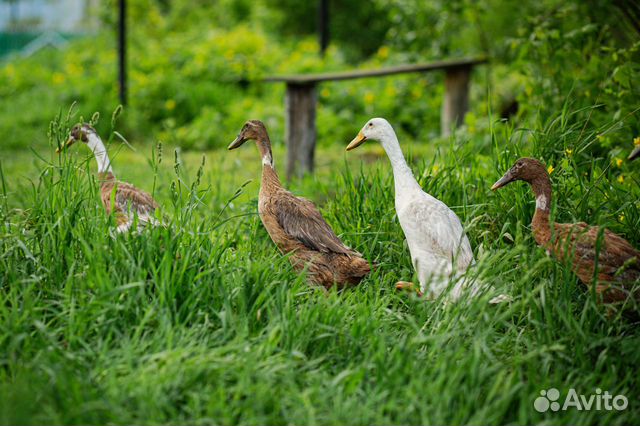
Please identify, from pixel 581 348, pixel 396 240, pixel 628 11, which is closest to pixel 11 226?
pixel 396 240

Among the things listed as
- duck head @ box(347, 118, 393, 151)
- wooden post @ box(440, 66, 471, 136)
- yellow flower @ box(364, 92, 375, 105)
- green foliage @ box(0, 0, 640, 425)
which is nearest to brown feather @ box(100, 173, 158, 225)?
green foliage @ box(0, 0, 640, 425)

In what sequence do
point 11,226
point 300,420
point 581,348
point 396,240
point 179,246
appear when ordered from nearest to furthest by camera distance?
point 300,420, point 581,348, point 179,246, point 11,226, point 396,240

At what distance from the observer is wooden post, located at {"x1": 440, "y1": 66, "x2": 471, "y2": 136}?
9.02m

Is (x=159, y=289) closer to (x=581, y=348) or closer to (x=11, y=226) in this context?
(x=11, y=226)

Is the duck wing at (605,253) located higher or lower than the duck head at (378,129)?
lower

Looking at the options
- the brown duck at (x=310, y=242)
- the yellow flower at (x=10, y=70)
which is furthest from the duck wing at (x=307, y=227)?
the yellow flower at (x=10, y=70)

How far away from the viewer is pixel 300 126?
24.8 ft

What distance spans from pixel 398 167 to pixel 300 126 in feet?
10.1

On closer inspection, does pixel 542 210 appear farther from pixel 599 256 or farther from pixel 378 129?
pixel 378 129

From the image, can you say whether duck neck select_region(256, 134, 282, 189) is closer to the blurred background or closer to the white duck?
the white duck

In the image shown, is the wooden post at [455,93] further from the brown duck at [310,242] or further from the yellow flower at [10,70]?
the yellow flower at [10,70]

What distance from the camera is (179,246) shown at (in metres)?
3.99

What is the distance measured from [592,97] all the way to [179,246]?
3383 mm

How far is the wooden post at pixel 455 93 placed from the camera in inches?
355
